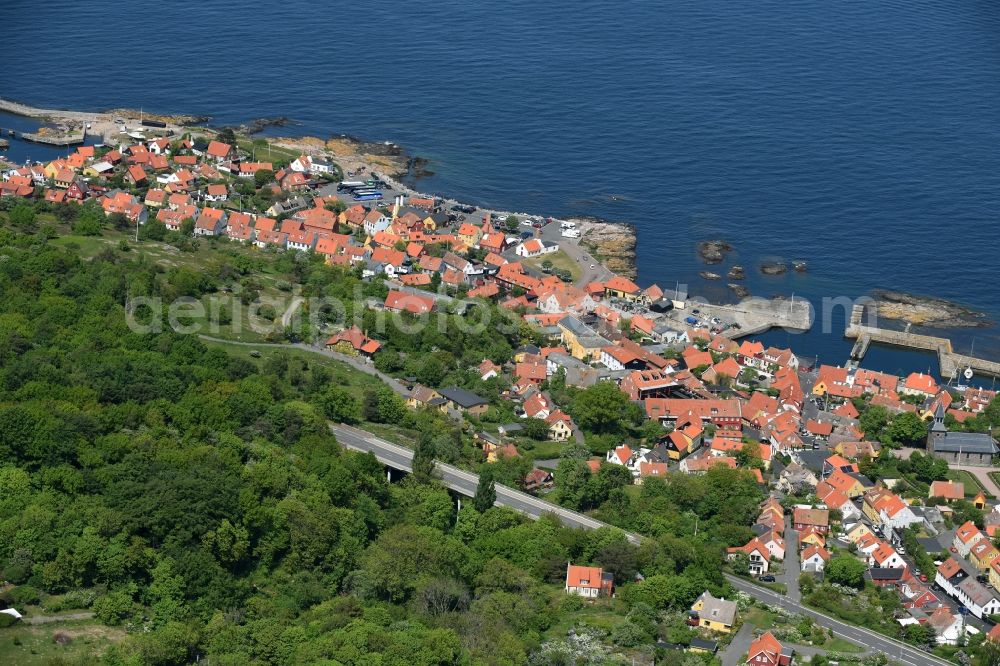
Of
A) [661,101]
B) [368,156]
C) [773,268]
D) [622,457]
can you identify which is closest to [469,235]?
[368,156]

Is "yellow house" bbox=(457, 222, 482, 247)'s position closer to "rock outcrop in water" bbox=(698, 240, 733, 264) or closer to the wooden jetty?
"rock outcrop in water" bbox=(698, 240, 733, 264)

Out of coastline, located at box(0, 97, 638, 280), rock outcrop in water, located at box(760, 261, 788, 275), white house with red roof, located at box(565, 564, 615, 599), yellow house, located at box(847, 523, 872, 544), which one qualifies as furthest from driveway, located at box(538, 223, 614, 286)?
white house with red roof, located at box(565, 564, 615, 599)

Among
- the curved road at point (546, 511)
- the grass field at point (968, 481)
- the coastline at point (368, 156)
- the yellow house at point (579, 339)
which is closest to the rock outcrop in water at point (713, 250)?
the coastline at point (368, 156)

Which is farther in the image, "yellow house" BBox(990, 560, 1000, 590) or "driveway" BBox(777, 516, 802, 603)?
"yellow house" BBox(990, 560, 1000, 590)

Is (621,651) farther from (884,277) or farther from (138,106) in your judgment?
(138,106)

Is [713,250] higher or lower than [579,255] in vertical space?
higher

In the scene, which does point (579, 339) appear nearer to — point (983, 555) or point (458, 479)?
point (458, 479)

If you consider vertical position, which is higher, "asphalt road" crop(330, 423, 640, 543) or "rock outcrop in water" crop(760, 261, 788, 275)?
"rock outcrop in water" crop(760, 261, 788, 275)

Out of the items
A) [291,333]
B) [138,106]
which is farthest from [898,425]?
[138,106]
